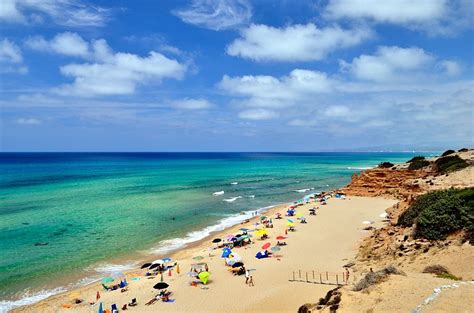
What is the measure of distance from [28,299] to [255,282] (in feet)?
42.4

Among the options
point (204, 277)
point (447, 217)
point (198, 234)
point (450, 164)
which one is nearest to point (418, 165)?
point (450, 164)

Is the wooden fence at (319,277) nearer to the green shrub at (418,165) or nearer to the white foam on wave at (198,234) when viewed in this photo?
the white foam on wave at (198,234)

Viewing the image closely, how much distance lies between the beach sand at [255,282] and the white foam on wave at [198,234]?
1.35 metres

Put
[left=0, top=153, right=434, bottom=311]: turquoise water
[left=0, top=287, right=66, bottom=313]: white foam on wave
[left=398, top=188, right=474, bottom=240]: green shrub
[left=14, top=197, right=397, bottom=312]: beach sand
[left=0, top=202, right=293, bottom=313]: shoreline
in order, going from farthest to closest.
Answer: [left=0, top=153, right=434, bottom=311]: turquoise water < [left=0, top=202, right=293, bottom=313]: shoreline < [left=398, top=188, right=474, bottom=240]: green shrub < [left=0, top=287, right=66, bottom=313]: white foam on wave < [left=14, top=197, right=397, bottom=312]: beach sand

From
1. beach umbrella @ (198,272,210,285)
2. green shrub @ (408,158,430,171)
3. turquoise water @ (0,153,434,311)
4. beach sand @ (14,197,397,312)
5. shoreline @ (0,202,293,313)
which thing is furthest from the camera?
green shrub @ (408,158,430,171)

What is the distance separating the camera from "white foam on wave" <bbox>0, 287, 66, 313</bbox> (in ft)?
61.5

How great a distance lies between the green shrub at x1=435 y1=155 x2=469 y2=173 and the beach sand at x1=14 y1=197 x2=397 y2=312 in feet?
53.4

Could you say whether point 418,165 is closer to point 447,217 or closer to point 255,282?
point 447,217

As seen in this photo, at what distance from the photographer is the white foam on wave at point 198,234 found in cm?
2934

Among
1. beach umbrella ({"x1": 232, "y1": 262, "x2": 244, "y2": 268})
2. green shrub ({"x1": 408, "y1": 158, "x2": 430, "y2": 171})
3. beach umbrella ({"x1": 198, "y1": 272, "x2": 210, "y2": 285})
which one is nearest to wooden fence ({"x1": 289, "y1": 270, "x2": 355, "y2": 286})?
beach umbrella ({"x1": 232, "y1": 262, "x2": 244, "y2": 268})

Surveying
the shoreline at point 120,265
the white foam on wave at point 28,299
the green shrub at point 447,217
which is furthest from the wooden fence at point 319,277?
the white foam on wave at point 28,299

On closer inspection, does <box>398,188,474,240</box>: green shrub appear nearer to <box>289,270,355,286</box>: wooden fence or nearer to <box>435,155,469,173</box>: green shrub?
<box>289,270,355,286</box>: wooden fence

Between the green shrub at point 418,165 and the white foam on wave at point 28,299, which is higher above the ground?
the green shrub at point 418,165

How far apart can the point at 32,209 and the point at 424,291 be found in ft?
152
